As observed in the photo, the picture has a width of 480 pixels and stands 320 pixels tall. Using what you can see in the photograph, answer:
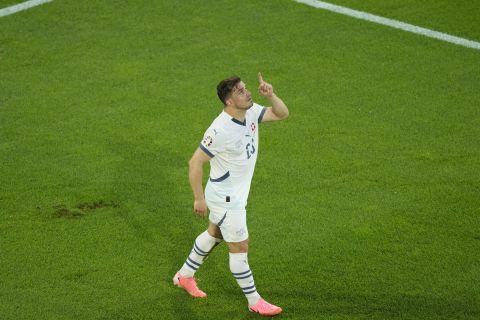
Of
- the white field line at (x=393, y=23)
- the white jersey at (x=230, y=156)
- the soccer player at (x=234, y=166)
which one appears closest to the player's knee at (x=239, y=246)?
the soccer player at (x=234, y=166)

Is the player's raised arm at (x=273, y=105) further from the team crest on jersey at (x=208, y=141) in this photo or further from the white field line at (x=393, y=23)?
the white field line at (x=393, y=23)

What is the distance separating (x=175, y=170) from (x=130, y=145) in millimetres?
866

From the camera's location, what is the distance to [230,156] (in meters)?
7.43

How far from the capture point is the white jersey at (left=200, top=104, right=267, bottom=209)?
24.1 ft

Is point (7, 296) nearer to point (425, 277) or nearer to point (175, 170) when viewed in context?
point (175, 170)

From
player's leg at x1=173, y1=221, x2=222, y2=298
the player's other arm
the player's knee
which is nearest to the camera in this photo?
the player's other arm

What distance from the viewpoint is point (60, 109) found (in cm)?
1165

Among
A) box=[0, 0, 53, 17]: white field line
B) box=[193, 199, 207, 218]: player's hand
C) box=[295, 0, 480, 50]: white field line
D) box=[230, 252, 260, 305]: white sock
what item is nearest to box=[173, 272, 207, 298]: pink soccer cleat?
box=[230, 252, 260, 305]: white sock

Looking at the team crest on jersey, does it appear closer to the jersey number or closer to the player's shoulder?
the player's shoulder

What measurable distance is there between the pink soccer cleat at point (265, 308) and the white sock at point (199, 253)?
68 centimetres

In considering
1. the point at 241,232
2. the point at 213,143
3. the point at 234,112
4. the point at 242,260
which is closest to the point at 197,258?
the point at 242,260

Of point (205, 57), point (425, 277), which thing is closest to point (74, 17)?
point (205, 57)

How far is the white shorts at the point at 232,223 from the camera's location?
7.49 m

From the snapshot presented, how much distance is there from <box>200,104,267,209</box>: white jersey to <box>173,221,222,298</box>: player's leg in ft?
1.35
